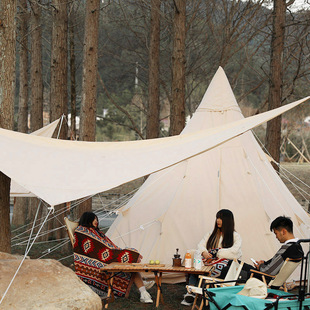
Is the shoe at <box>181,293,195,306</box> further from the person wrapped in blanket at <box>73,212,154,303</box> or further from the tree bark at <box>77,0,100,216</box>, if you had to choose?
the tree bark at <box>77,0,100,216</box>

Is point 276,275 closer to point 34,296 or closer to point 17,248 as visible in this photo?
point 34,296

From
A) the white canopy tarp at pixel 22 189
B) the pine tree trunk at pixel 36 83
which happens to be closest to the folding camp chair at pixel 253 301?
the white canopy tarp at pixel 22 189

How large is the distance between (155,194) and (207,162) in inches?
32.9

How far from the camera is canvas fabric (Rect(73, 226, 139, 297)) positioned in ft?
20.0

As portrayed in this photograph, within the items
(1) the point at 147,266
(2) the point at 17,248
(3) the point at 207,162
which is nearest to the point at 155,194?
(3) the point at 207,162

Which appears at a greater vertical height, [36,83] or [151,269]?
[36,83]

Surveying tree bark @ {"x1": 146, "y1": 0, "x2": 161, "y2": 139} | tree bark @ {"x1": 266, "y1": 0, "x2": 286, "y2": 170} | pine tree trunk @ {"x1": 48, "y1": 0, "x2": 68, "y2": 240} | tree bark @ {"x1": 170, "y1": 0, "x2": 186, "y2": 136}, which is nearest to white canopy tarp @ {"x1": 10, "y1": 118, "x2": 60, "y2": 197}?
pine tree trunk @ {"x1": 48, "y1": 0, "x2": 68, "y2": 240}

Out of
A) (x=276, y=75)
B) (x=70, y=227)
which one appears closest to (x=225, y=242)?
(x=70, y=227)

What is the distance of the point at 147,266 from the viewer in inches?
225

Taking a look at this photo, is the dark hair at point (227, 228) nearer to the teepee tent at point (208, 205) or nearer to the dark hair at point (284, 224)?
the teepee tent at point (208, 205)

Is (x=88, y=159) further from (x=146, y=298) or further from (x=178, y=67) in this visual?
(x=178, y=67)

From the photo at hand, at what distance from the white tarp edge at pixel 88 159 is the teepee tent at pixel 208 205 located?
178cm

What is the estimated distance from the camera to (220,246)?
6.18m

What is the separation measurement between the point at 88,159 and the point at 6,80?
1843 mm
